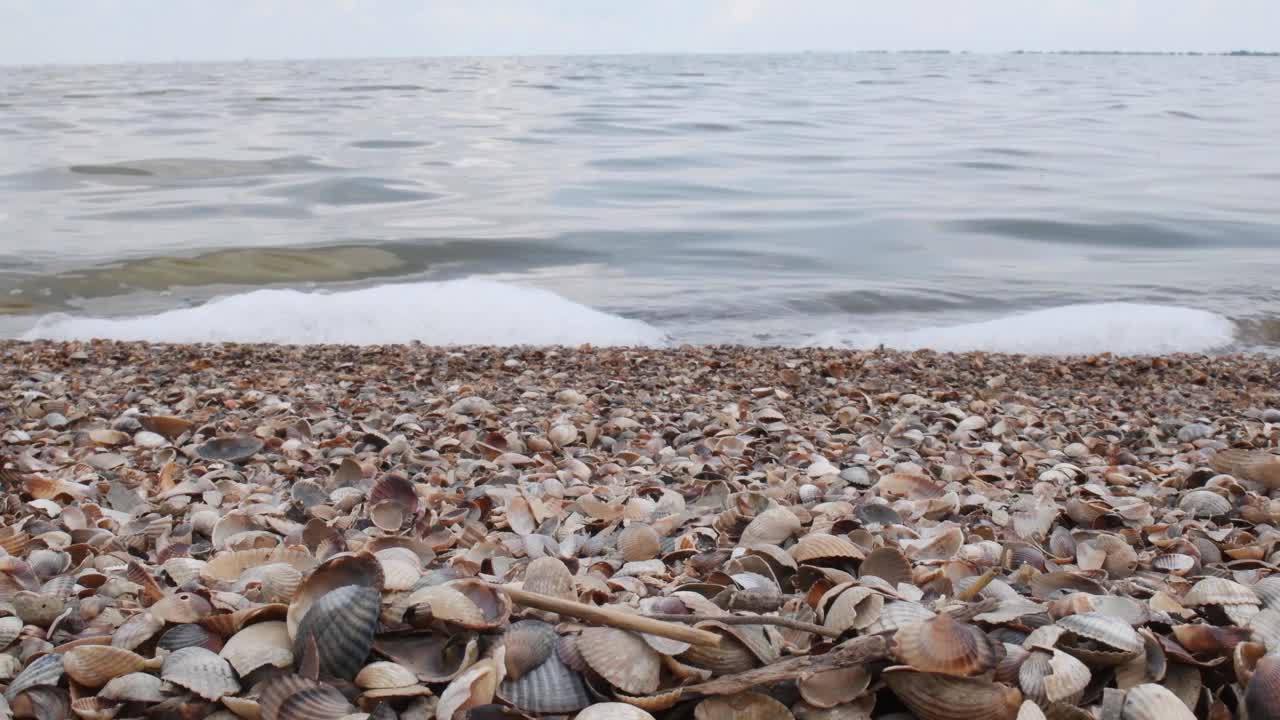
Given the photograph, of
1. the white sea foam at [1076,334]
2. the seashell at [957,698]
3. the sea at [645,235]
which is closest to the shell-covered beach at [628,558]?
the seashell at [957,698]

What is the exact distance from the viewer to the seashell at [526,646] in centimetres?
137

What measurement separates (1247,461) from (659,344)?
5.15m

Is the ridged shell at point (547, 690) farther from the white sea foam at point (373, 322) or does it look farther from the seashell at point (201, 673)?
the white sea foam at point (373, 322)

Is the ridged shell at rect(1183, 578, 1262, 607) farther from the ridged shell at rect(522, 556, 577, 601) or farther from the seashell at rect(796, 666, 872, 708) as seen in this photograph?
the ridged shell at rect(522, 556, 577, 601)

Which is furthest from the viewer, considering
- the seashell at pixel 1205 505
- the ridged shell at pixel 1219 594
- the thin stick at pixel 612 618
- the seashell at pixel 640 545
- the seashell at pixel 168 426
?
the seashell at pixel 168 426

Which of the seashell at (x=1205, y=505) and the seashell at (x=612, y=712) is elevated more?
the seashell at (x=612, y=712)

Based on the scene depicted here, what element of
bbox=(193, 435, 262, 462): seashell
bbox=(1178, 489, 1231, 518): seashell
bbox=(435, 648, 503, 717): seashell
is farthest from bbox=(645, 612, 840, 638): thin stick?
bbox=(193, 435, 262, 462): seashell

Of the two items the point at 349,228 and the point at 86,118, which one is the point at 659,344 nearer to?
the point at 349,228

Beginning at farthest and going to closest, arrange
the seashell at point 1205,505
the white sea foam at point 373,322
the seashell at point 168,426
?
the white sea foam at point 373,322
the seashell at point 168,426
the seashell at point 1205,505

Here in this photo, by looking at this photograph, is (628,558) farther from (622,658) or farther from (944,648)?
(944,648)

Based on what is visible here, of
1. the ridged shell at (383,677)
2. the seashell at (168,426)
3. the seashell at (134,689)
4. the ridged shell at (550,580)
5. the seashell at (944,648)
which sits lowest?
the seashell at (168,426)

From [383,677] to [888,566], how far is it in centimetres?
88

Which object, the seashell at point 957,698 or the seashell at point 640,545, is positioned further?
the seashell at point 640,545

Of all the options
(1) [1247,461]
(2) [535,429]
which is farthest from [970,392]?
(2) [535,429]
